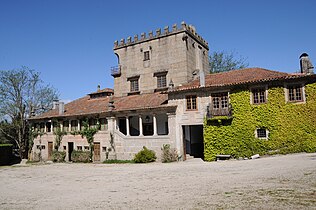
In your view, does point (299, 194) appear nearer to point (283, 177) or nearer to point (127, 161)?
point (283, 177)

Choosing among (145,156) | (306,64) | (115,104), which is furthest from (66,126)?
(306,64)

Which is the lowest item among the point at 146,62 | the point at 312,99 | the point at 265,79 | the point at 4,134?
the point at 4,134

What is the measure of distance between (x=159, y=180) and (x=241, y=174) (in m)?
4.27

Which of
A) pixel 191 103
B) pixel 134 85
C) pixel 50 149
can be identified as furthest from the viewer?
pixel 134 85

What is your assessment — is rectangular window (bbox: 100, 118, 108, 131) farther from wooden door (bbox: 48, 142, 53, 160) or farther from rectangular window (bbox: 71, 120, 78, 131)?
wooden door (bbox: 48, 142, 53, 160)

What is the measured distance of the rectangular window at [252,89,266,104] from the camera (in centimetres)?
2003

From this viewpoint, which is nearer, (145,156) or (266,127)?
(266,127)

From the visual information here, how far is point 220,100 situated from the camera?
21.3 metres

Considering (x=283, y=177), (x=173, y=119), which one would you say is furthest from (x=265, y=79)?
(x=283, y=177)

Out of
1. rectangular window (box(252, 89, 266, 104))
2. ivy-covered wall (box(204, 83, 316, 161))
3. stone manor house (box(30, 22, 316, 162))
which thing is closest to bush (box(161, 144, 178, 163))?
stone manor house (box(30, 22, 316, 162))

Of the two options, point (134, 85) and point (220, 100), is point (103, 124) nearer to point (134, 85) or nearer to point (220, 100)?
point (134, 85)

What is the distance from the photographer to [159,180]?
44.2 ft

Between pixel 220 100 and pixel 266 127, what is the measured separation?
407 centimetres

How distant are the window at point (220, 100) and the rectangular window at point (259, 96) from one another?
2.15 metres
